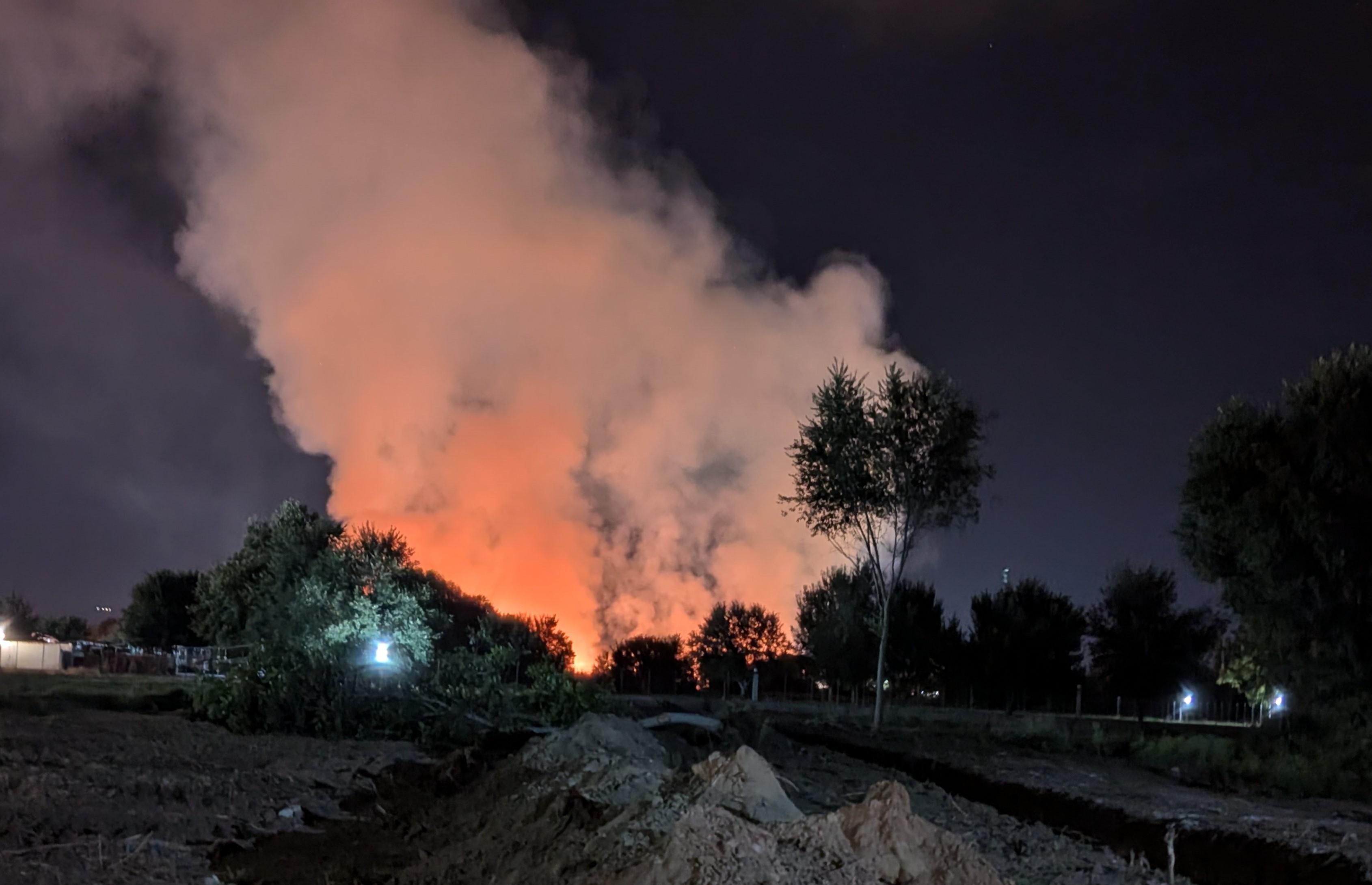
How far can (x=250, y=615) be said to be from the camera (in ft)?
136

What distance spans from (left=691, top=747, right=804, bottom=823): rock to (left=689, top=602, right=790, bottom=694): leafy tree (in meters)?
58.9

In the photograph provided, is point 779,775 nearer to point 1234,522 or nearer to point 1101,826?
point 1101,826

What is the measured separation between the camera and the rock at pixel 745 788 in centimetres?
742

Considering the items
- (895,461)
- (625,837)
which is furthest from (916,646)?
(625,837)

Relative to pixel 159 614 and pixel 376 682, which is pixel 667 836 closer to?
pixel 376 682

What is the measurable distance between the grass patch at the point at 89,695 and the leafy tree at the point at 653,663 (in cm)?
3622

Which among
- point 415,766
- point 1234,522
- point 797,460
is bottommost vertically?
point 415,766

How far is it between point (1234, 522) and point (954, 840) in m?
19.1

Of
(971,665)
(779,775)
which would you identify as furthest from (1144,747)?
(971,665)

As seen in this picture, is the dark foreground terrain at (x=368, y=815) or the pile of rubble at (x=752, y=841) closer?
the pile of rubble at (x=752, y=841)

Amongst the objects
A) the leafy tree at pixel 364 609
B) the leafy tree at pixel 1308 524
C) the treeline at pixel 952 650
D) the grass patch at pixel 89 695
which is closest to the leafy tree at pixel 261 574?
the leafy tree at pixel 364 609

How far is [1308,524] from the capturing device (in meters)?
20.8

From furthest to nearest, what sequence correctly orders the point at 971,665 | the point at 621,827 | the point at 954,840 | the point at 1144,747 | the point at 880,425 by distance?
the point at 971,665 < the point at 880,425 < the point at 1144,747 < the point at 621,827 < the point at 954,840

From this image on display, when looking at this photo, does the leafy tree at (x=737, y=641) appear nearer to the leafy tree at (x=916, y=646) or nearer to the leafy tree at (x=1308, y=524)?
the leafy tree at (x=916, y=646)
